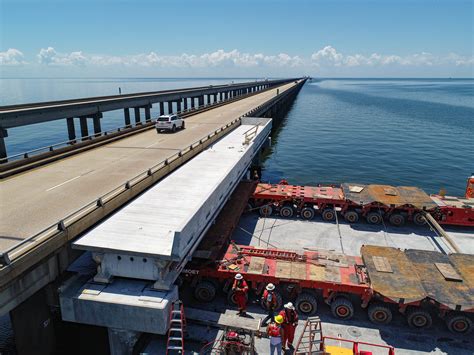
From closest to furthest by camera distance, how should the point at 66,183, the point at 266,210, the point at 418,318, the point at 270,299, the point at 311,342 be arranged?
the point at 311,342 < the point at 270,299 < the point at 418,318 < the point at 66,183 < the point at 266,210

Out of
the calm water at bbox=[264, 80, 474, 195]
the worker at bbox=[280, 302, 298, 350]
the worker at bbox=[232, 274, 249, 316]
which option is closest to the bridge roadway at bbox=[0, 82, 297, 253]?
the worker at bbox=[232, 274, 249, 316]

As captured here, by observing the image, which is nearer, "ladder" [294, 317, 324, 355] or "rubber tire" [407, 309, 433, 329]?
"ladder" [294, 317, 324, 355]

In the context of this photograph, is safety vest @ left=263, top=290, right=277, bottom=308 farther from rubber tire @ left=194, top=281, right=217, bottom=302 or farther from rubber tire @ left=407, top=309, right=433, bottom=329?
rubber tire @ left=407, top=309, right=433, bottom=329

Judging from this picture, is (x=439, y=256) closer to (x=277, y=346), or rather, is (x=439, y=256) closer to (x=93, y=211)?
(x=277, y=346)

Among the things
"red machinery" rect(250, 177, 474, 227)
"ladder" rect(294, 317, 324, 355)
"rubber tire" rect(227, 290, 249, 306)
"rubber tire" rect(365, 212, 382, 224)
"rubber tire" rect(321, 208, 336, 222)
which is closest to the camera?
"ladder" rect(294, 317, 324, 355)

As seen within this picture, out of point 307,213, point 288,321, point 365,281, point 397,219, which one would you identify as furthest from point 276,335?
point 397,219

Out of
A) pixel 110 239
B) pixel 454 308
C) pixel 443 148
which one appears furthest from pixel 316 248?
pixel 443 148

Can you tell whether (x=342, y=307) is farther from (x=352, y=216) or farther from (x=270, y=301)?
(x=352, y=216)
